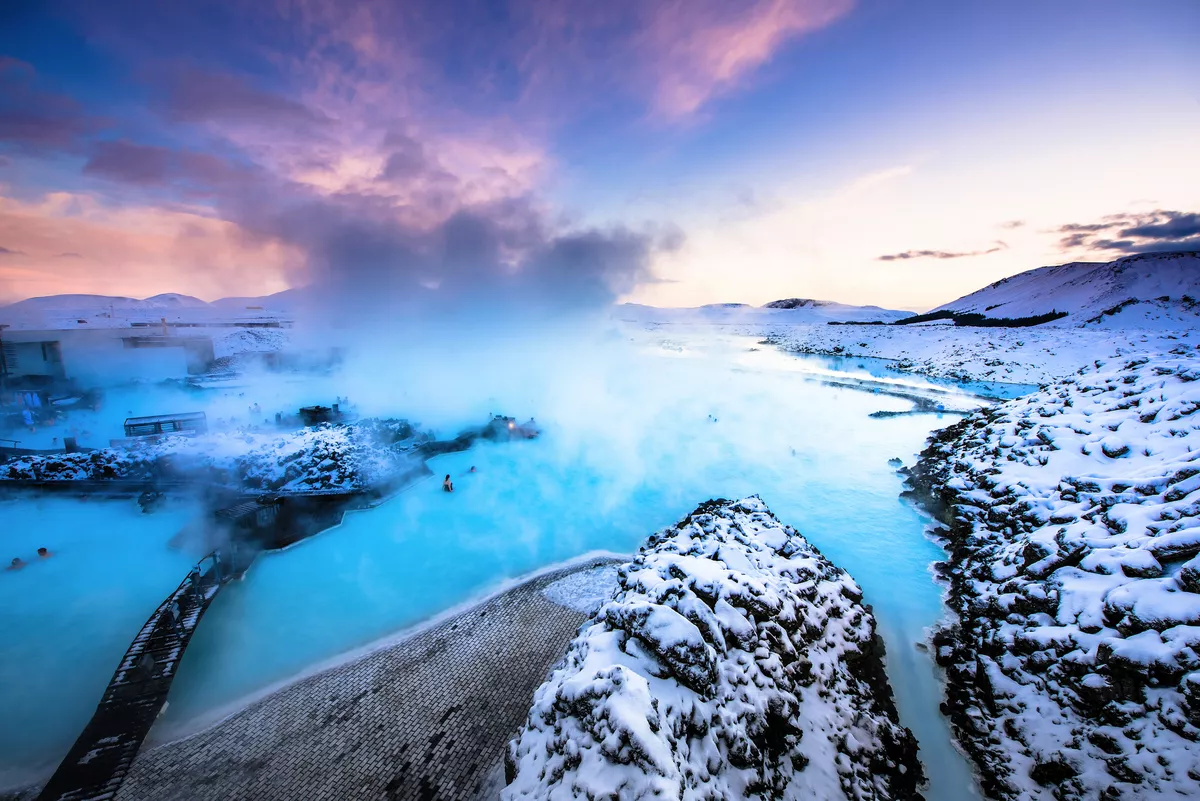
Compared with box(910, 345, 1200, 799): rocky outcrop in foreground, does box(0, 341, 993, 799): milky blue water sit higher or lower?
lower

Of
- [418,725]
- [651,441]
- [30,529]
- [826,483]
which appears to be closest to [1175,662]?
[418,725]

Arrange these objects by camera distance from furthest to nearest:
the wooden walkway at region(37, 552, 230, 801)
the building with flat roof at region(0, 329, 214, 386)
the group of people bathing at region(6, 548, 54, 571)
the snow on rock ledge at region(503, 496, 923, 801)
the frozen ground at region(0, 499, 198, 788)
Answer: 1. the building with flat roof at region(0, 329, 214, 386)
2. the group of people bathing at region(6, 548, 54, 571)
3. the frozen ground at region(0, 499, 198, 788)
4. the wooden walkway at region(37, 552, 230, 801)
5. the snow on rock ledge at region(503, 496, 923, 801)

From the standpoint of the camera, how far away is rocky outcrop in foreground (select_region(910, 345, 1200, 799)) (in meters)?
7.45

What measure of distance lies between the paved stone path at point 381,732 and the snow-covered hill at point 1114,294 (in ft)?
294

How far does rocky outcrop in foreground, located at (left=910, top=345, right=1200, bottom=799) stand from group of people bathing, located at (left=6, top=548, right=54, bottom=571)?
30.9 meters

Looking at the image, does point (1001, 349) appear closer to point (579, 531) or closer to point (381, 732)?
point (579, 531)

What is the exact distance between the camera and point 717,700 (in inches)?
310

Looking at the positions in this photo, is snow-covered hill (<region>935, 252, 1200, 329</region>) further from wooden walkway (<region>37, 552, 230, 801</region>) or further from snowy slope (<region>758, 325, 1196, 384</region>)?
wooden walkway (<region>37, 552, 230, 801</region>)

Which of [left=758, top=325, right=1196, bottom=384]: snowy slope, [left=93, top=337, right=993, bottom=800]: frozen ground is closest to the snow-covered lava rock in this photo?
[left=93, top=337, right=993, bottom=800]: frozen ground

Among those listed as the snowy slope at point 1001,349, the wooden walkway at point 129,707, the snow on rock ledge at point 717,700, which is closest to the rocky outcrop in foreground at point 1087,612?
the snow on rock ledge at point 717,700

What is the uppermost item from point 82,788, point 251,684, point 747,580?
point 747,580

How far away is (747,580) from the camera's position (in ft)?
33.8

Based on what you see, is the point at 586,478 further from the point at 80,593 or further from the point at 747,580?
the point at 80,593

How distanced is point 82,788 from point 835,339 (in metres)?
109
